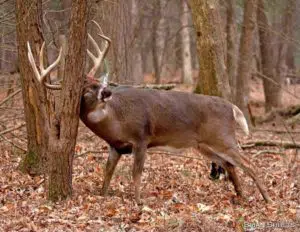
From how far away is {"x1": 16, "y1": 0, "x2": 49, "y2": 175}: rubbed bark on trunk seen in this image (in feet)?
30.8

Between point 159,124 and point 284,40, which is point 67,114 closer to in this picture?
point 159,124

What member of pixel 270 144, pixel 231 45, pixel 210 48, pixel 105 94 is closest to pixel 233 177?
pixel 105 94

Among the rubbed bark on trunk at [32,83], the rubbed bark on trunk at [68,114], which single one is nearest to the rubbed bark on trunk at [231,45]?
the rubbed bark on trunk at [32,83]

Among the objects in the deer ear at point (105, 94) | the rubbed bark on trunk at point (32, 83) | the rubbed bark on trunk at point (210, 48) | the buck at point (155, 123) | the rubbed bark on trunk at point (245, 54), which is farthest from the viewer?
the rubbed bark on trunk at point (245, 54)

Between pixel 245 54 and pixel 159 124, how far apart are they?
10684 millimetres

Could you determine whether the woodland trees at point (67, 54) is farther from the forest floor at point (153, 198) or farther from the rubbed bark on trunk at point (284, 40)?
the rubbed bark on trunk at point (284, 40)

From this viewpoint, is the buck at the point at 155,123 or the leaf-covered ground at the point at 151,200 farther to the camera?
the buck at the point at 155,123

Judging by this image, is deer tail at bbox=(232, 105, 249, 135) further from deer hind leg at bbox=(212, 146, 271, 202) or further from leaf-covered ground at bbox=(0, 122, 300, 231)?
leaf-covered ground at bbox=(0, 122, 300, 231)

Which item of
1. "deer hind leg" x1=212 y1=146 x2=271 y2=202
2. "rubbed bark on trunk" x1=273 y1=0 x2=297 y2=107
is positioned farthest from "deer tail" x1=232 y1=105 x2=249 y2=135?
"rubbed bark on trunk" x1=273 y1=0 x2=297 y2=107

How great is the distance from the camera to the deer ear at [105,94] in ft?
28.7

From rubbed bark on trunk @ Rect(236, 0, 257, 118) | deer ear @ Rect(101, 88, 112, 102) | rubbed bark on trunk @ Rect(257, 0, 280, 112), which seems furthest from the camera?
rubbed bark on trunk @ Rect(257, 0, 280, 112)

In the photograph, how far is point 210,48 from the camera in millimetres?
11688

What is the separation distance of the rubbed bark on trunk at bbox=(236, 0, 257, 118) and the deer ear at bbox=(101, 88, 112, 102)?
10522mm

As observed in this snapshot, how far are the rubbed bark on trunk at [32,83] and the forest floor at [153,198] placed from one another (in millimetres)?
490
